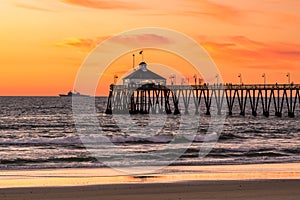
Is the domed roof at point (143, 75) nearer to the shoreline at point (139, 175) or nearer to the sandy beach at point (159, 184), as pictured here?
the shoreline at point (139, 175)

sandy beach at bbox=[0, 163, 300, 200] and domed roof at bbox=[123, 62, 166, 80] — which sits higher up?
domed roof at bbox=[123, 62, 166, 80]

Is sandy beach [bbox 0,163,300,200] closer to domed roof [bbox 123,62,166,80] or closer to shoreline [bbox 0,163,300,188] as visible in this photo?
shoreline [bbox 0,163,300,188]

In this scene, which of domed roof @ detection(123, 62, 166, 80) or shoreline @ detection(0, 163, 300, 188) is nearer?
shoreline @ detection(0, 163, 300, 188)

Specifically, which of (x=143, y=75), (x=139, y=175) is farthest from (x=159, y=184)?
(x=143, y=75)

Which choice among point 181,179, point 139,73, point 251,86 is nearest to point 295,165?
point 181,179

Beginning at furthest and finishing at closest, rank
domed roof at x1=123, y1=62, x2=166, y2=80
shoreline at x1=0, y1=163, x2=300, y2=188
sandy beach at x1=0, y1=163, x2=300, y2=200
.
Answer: domed roof at x1=123, y1=62, x2=166, y2=80
shoreline at x1=0, y1=163, x2=300, y2=188
sandy beach at x1=0, y1=163, x2=300, y2=200

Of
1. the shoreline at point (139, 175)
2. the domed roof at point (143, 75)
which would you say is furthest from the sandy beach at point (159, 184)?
the domed roof at point (143, 75)

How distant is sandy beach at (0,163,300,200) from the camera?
1460 cm

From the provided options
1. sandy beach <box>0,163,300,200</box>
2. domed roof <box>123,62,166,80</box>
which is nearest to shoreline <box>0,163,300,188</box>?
sandy beach <box>0,163,300,200</box>

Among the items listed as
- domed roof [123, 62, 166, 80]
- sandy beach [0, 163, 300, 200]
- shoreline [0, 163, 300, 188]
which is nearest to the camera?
sandy beach [0, 163, 300, 200]

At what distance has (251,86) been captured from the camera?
72.1m

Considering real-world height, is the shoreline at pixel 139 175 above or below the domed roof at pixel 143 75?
below

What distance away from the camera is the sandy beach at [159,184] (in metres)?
14.6

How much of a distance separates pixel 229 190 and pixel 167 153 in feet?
54.0
